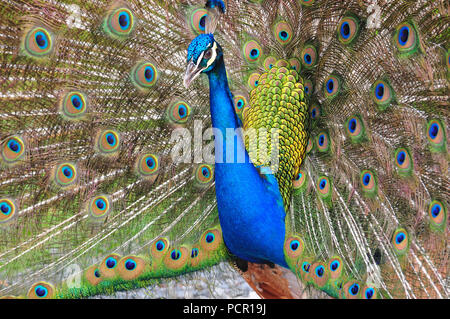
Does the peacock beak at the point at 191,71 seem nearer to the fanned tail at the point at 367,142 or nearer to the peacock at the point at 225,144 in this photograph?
the peacock at the point at 225,144

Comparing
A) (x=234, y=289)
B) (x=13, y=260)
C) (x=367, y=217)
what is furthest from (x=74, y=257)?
(x=367, y=217)

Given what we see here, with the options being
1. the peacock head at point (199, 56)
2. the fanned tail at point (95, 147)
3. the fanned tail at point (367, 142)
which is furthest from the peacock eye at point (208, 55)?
the fanned tail at point (367, 142)

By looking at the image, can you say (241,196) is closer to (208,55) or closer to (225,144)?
(225,144)

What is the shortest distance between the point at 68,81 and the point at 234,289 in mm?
1330

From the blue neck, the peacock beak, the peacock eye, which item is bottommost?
the blue neck

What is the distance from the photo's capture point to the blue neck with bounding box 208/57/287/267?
183cm

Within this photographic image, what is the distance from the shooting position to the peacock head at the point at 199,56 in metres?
1.65

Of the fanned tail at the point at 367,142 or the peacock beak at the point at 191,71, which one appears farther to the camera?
the fanned tail at the point at 367,142

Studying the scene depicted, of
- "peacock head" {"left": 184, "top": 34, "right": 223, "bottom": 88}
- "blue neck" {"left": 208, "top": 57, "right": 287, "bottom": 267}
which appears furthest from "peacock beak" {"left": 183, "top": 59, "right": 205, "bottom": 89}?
"blue neck" {"left": 208, "top": 57, "right": 287, "bottom": 267}

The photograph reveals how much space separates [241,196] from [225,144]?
0.77ft

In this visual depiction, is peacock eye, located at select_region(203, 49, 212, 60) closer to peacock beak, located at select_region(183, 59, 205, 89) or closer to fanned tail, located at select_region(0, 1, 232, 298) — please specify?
peacock beak, located at select_region(183, 59, 205, 89)

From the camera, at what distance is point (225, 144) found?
186 cm

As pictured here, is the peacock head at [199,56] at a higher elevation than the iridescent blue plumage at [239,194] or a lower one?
higher

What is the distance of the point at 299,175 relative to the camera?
2178 millimetres
